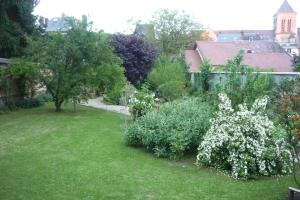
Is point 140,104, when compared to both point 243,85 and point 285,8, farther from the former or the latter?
point 285,8

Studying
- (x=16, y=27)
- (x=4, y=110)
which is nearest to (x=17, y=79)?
(x=4, y=110)

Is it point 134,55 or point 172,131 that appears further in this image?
point 134,55

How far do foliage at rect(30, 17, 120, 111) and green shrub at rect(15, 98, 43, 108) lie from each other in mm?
2097

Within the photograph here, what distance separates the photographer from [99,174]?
652cm

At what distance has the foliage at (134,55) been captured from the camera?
77.9ft

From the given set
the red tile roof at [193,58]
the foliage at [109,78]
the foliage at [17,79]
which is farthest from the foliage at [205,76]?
the red tile roof at [193,58]

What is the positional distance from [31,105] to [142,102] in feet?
21.0

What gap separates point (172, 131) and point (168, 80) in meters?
10.4

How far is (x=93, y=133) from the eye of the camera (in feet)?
33.7

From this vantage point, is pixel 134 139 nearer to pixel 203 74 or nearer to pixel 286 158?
pixel 286 158

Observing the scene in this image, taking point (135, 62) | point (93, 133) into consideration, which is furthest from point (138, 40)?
point (93, 133)

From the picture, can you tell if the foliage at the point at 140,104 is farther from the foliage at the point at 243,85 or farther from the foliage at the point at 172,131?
the foliage at the point at 243,85

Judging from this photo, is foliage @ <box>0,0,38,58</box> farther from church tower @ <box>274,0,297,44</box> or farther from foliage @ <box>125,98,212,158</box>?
church tower @ <box>274,0,297,44</box>

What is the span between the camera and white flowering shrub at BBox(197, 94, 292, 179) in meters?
6.70
